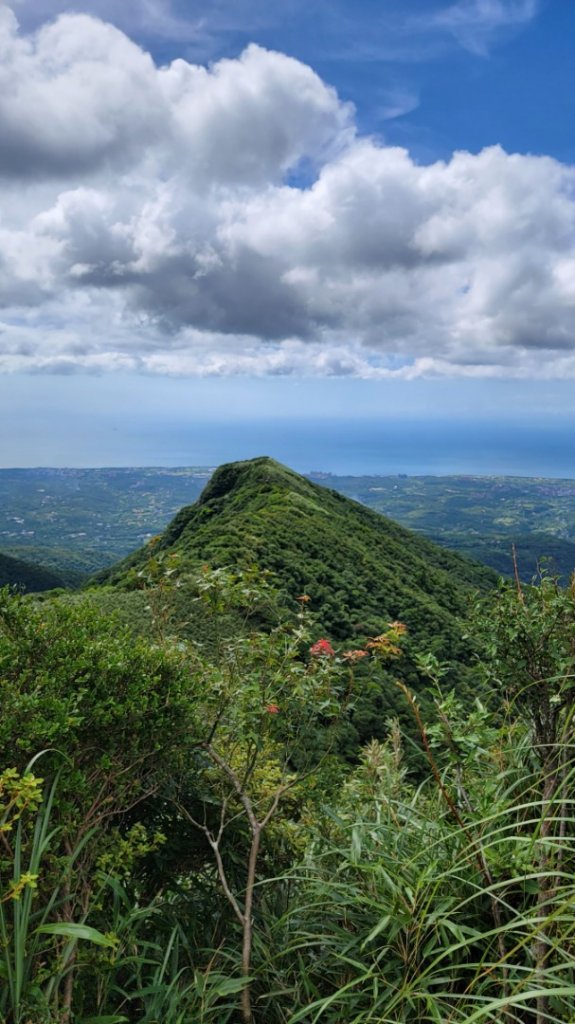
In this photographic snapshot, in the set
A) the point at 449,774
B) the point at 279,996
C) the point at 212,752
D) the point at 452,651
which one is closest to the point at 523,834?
the point at 449,774

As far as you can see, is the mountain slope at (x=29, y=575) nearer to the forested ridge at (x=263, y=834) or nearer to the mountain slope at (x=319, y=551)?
the mountain slope at (x=319, y=551)

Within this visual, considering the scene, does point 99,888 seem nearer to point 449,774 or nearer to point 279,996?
point 279,996

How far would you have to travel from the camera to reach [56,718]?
2623 mm

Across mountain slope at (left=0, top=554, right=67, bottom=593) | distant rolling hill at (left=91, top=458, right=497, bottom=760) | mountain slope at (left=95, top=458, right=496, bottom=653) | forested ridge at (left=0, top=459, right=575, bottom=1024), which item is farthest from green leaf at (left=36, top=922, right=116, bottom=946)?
mountain slope at (left=0, top=554, right=67, bottom=593)

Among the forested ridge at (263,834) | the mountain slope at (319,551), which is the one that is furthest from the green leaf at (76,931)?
the mountain slope at (319,551)

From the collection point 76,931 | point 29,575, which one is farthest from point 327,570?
point 29,575

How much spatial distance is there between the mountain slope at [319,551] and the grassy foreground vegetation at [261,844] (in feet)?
43.4

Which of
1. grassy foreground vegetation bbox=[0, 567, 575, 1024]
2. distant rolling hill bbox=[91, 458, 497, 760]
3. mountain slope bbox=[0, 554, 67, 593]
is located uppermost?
grassy foreground vegetation bbox=[0, 567, 575, 1024]

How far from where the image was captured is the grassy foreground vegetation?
7.93 ft

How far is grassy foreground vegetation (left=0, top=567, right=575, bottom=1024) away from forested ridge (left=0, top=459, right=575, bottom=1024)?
0.05 feet

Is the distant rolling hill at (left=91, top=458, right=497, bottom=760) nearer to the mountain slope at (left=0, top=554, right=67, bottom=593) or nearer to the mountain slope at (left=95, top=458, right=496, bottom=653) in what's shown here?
the mountain slope at (left=95, top=458, right=496, bottom=653)

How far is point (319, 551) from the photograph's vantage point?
31438mm

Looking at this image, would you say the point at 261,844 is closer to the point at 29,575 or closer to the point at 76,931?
the point at 76,931

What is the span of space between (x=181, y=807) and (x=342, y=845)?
3.10ft
